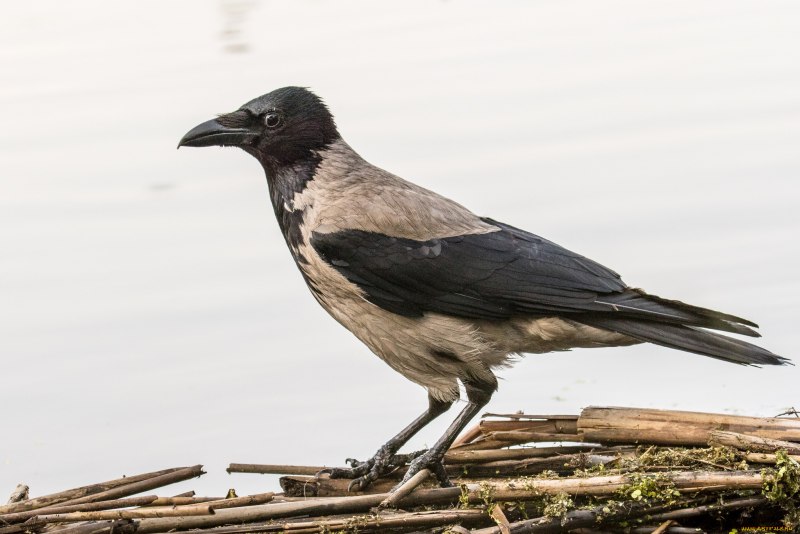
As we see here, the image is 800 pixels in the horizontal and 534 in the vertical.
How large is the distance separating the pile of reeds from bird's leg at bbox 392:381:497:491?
124mm

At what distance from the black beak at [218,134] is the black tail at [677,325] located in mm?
1863

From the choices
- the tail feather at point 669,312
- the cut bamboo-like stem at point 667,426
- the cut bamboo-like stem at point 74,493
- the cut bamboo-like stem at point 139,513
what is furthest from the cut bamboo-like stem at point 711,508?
the cut bamboo-like stem at point 74,493

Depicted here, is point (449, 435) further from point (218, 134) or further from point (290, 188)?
point (218, 134)

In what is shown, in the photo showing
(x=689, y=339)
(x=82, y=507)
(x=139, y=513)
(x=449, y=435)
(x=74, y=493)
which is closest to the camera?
(x=139, y=513)

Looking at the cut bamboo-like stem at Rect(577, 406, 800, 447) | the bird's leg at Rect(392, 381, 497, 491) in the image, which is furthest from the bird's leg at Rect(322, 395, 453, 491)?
the cut bamboo-like stem at Rect(577, 406, 800, 447)

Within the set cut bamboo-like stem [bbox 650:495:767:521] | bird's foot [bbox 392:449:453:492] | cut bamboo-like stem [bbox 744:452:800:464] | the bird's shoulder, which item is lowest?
cut bamboo-like stem [bbox 650:495:767:521]

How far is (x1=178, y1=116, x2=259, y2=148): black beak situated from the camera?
610 centimetres

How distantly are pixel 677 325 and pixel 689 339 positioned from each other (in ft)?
0.30

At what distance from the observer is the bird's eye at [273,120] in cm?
612

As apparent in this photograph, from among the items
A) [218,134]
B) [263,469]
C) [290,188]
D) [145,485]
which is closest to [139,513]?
[145,485]

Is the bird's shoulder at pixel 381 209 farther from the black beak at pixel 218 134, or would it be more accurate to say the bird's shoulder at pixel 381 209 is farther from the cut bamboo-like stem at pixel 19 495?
the cut bamboo-like stem at pixel 19 495

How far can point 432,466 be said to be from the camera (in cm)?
535

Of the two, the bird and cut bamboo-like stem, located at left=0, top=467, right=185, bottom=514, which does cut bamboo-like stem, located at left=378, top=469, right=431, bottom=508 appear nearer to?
the bird

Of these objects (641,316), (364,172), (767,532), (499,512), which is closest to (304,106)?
(364,172)
